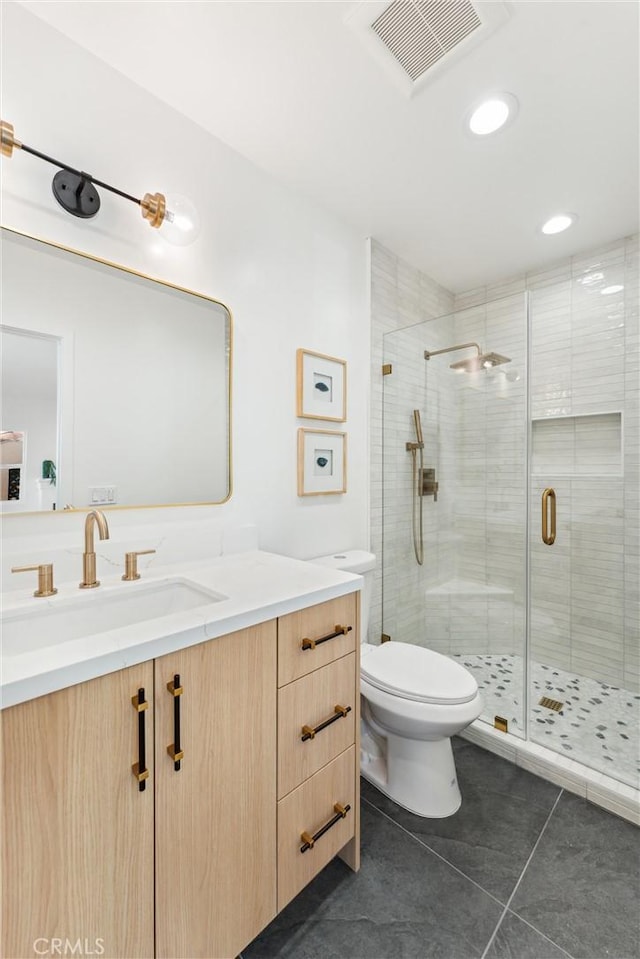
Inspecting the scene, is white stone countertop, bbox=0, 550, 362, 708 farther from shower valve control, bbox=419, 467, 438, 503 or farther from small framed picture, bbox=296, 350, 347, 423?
shower valve control, bbox=419, 467, 438, 503

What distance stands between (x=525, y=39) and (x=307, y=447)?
146 cm

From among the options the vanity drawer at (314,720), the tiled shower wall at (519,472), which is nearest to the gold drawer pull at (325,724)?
the vanity drawer at (314,720)

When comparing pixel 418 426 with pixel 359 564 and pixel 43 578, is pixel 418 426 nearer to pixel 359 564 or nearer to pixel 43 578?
pixel 359 564

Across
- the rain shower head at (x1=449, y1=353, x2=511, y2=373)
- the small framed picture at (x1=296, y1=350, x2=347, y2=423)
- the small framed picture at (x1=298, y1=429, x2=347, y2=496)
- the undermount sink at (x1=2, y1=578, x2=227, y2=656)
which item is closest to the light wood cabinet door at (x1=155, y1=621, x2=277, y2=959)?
the undermount sink at (x1=2, y1=578, x2=227, y2=656)

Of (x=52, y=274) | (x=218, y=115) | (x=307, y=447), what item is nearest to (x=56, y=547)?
(x=52, y=274)

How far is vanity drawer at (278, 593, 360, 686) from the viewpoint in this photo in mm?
998

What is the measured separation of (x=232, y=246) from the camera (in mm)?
1565

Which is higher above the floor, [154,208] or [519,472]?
[154,208]

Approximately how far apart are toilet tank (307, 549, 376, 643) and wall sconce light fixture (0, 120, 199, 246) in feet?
4.40

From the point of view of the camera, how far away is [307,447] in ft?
5.98

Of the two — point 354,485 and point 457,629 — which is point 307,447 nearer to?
point 354,485

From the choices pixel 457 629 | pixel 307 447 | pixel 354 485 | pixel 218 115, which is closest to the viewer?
pixel 218 115

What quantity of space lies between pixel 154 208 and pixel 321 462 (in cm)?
112

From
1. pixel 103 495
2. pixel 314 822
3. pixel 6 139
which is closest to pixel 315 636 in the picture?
pixel 314 822
